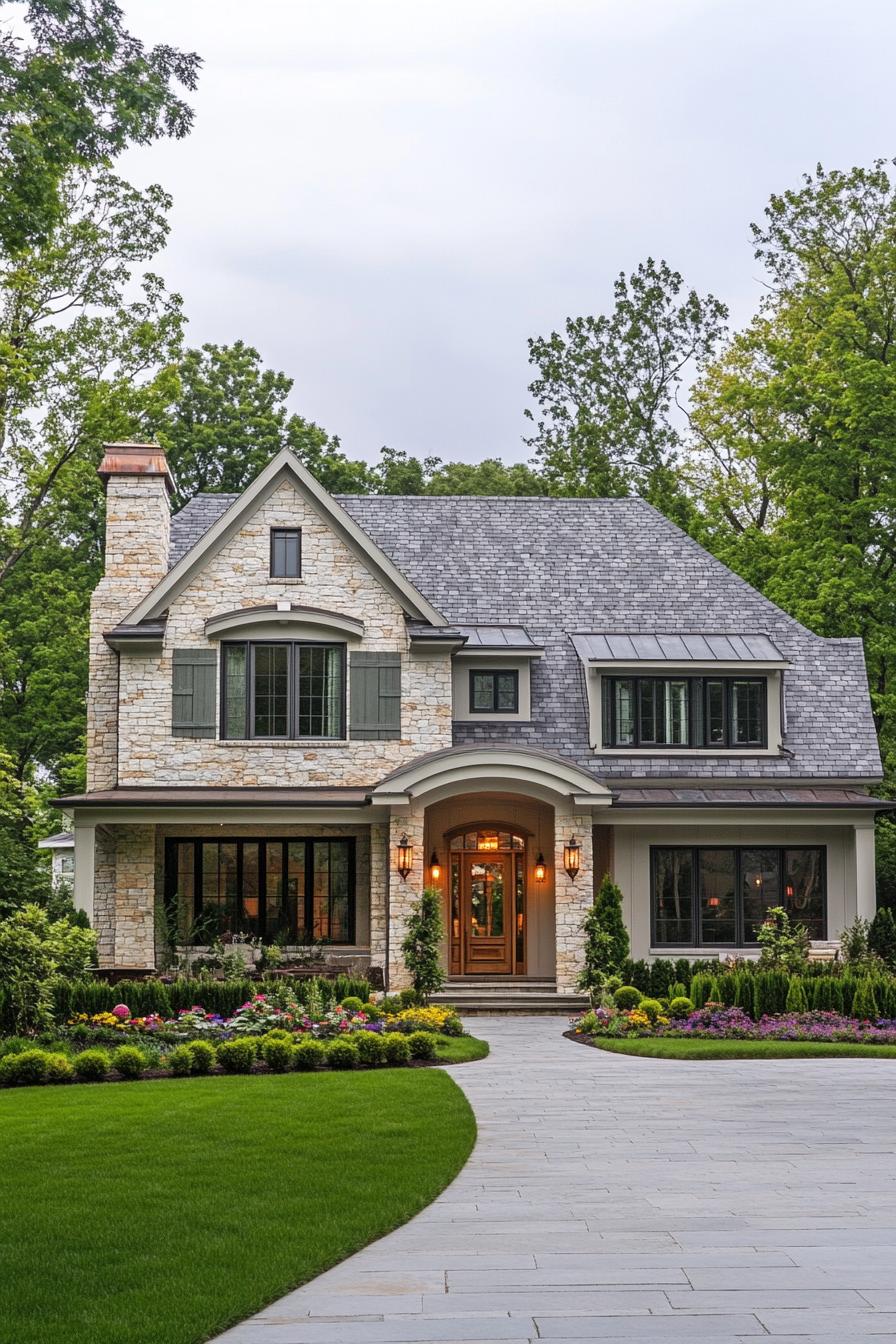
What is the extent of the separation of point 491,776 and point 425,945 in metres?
2.77

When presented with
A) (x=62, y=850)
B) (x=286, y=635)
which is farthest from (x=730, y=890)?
(x=62, y=850)

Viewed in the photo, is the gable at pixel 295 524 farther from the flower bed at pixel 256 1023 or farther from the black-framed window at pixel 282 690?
the flower bed at pixel 256 1023

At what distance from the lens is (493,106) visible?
12.0 m

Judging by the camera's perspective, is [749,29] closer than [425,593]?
Yes

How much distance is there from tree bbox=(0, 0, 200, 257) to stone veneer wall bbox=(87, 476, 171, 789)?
1595cm

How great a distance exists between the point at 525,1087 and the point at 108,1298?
8.00m

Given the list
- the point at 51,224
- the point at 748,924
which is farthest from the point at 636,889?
the point at 51,224

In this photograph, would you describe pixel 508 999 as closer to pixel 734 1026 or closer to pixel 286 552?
pixel 734 1026

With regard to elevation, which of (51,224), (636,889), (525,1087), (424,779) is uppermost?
(51,224)

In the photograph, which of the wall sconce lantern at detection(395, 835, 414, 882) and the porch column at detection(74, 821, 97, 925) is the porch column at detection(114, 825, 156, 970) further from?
the wall sconce lantern at detection(395, 835, 414, 882)

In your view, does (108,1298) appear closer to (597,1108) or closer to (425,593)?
(597,1108)

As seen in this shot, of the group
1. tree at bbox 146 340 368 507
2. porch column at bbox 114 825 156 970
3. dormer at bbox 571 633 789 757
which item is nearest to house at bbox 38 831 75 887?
tree at bbox 146 340 368 507

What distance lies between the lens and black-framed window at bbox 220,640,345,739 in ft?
80.0

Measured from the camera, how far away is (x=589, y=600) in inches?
1080
